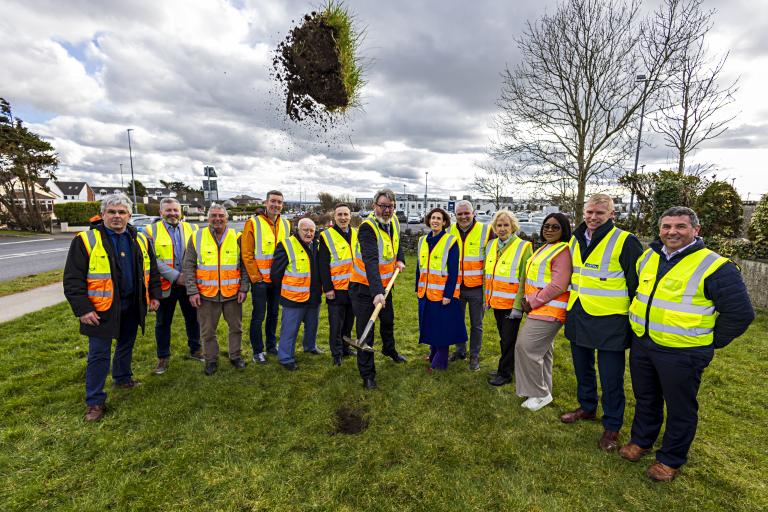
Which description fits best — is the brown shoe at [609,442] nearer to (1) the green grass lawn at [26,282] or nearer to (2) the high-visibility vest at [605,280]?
(2) the high-visibility vest at [605,280]

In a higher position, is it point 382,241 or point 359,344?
point 382,241

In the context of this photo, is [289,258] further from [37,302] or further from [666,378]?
[37,302]

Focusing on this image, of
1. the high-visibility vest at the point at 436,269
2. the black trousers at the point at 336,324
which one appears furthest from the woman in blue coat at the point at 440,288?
the black trousers at the point at 336,324

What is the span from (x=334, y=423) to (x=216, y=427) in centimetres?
105

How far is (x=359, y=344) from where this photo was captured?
12.2ft

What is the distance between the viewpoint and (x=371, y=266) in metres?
3.76

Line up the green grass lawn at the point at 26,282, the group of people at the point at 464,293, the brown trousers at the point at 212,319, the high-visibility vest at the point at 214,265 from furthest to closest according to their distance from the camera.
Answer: the green grass lawn at the point at 26,282
the brown trousers at the point at 212,319
the high-visibility vest at the point at 214,265
the group of people at the point at 464,293

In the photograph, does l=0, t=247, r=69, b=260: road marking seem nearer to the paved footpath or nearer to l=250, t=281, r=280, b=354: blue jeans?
the paved footpath

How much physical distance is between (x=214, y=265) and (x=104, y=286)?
1.02 meters

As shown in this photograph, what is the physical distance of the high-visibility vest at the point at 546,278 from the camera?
3.35m

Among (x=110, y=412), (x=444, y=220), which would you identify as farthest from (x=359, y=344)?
(x=110, y=412)

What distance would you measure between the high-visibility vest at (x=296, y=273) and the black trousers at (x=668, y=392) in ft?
11.1

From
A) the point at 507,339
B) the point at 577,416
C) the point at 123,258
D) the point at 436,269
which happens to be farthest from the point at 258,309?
the point at 577,416

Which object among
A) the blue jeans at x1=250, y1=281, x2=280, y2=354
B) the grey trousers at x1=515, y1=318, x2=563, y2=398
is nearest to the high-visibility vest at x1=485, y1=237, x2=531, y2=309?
the grey trousers at x1=515, y1=318, x2=563, y2=398
